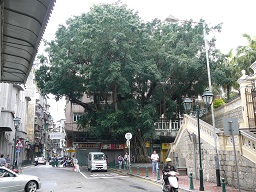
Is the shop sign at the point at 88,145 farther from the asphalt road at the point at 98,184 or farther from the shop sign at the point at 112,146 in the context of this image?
the asphalt road at the point at 98,184

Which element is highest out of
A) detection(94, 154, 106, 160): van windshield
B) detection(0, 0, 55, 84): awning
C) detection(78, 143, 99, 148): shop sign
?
detection(0, 0, 55, 84): awning

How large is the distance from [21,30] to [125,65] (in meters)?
21.5

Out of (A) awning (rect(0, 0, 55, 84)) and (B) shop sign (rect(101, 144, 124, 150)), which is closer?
(A) awning (rect(0, 0, 55, 84))

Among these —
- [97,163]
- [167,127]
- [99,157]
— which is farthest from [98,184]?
[167,127]

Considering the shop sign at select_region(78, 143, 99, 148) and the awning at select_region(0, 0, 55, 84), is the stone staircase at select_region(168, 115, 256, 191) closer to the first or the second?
the awning at select_region(0, 0, 55, 84)

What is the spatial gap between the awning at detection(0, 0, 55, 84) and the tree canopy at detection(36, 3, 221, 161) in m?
18.2

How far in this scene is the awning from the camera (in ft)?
14.8

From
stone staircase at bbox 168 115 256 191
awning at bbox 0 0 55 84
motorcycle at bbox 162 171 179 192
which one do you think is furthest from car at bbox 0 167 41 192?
stone staircase at bbox 168 115 256 191

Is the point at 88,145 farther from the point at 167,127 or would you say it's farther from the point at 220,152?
the point at 220,152

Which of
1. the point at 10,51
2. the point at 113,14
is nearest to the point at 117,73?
the point at 113,14

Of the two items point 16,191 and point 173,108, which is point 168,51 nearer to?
point 173,108

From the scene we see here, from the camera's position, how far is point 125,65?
26.6m

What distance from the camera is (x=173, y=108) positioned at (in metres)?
31.4

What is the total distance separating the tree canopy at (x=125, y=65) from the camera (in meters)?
26.3
